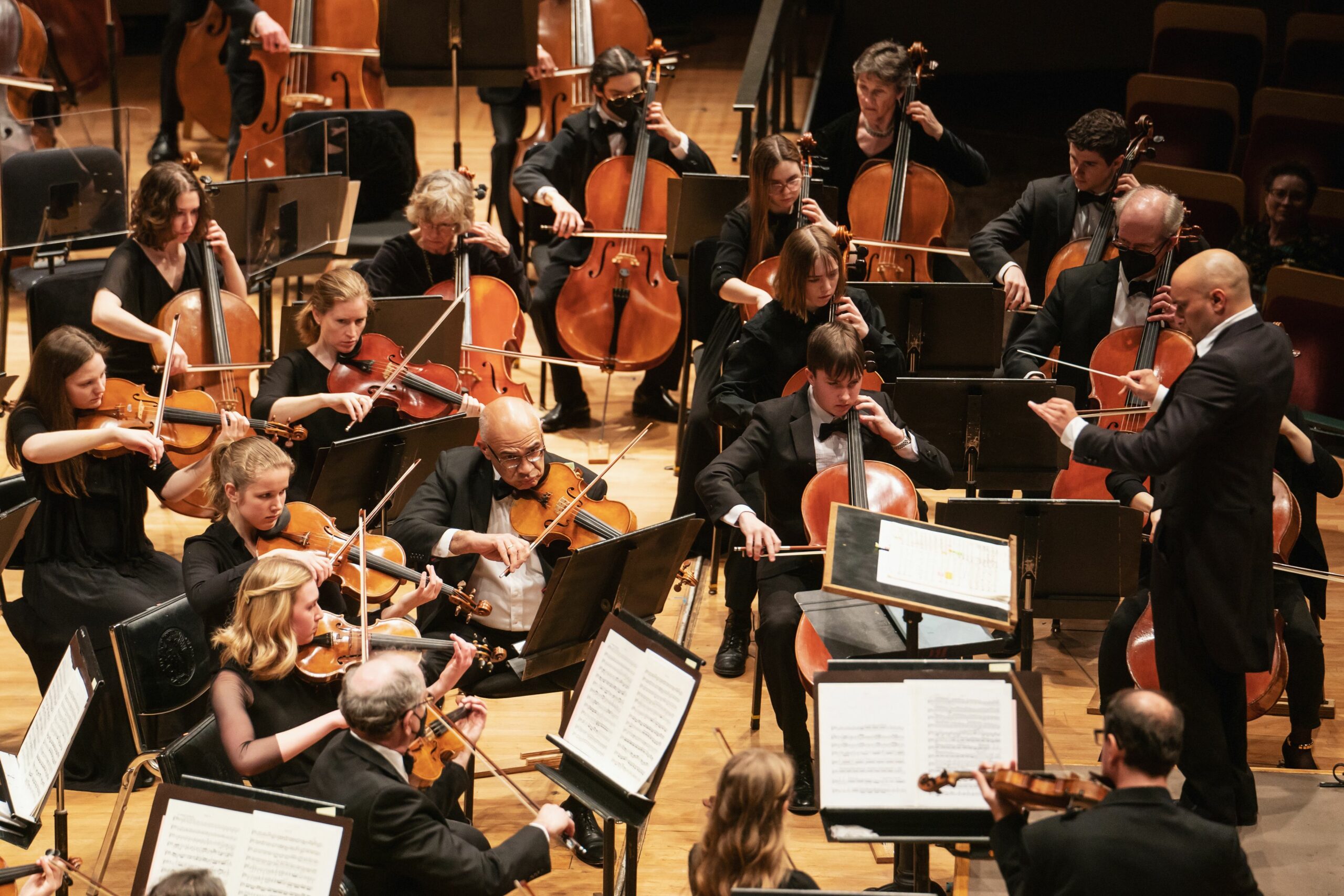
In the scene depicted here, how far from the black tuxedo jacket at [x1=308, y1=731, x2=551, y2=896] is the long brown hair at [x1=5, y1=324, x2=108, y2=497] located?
1501 mm

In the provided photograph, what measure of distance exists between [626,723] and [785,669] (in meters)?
0.90

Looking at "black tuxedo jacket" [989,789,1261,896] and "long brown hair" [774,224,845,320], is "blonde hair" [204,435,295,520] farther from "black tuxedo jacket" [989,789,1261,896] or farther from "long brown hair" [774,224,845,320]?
"black tuxedo jacket" [989,789,1261,896]

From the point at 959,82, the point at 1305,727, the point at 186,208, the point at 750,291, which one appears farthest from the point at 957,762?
the point at 959,82

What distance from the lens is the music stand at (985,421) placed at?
4.07 m

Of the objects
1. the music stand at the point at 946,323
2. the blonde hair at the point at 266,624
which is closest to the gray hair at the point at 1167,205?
the music stand at the point at 946,323

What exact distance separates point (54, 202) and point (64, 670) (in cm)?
288

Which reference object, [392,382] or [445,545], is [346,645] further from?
[392,382]

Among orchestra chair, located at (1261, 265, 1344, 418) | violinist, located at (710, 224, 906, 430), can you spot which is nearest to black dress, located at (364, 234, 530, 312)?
violinist, located at (710, 224, 906, 430)

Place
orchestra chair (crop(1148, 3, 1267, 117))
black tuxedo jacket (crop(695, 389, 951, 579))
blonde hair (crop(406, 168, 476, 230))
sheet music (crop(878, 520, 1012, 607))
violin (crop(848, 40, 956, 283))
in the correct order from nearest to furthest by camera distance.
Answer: sheet music (crop(878, 520, 1012, 607)) → black tuxedo jacket (crop(695, 389, 951, 579)) → blonde hair (crop(406, 168, 476, 230)) → violin (crop(848, 40, 956, 283)) → orchestra chair (crop(1148, 3, 1267, 117))

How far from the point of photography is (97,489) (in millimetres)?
3971

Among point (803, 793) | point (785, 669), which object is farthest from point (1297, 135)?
point (803, 793)

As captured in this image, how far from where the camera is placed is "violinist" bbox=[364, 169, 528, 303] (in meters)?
4.74

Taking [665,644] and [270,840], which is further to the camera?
[665,644]

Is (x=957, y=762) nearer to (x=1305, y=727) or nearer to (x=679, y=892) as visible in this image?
(x=679, y=892)
